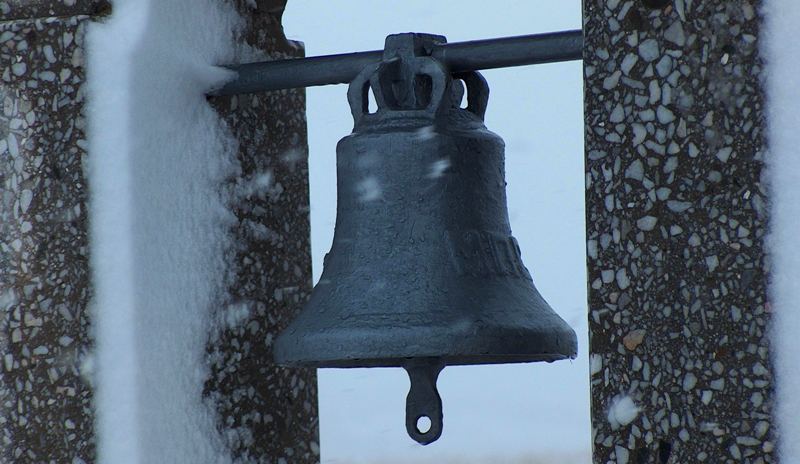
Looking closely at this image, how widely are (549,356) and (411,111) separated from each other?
0.36 metres

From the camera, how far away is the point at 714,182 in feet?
5.75

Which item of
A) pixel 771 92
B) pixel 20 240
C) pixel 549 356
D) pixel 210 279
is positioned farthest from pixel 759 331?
pixel 20 240

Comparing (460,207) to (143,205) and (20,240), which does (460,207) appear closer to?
(143,205)

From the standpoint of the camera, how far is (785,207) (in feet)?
5.63

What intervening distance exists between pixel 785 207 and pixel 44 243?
102cm

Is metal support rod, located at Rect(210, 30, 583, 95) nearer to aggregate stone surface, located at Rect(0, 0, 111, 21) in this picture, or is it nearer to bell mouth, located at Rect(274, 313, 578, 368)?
aggregate stone surface, located at Rect(0, 0, 111, 21)

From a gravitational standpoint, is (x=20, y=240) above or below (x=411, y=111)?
below

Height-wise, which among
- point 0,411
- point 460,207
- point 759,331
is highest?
point 460,207

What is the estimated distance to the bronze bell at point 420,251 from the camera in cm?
198

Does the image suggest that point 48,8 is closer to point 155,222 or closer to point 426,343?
point 155,222

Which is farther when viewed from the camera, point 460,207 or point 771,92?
point 460,207

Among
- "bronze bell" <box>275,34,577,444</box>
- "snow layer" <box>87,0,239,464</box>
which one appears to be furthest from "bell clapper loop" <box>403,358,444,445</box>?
"snow layer" <box>87,0,239,464</box>

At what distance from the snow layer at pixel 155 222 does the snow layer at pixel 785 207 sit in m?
0.89

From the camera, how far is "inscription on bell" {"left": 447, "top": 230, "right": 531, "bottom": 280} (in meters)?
2.04
